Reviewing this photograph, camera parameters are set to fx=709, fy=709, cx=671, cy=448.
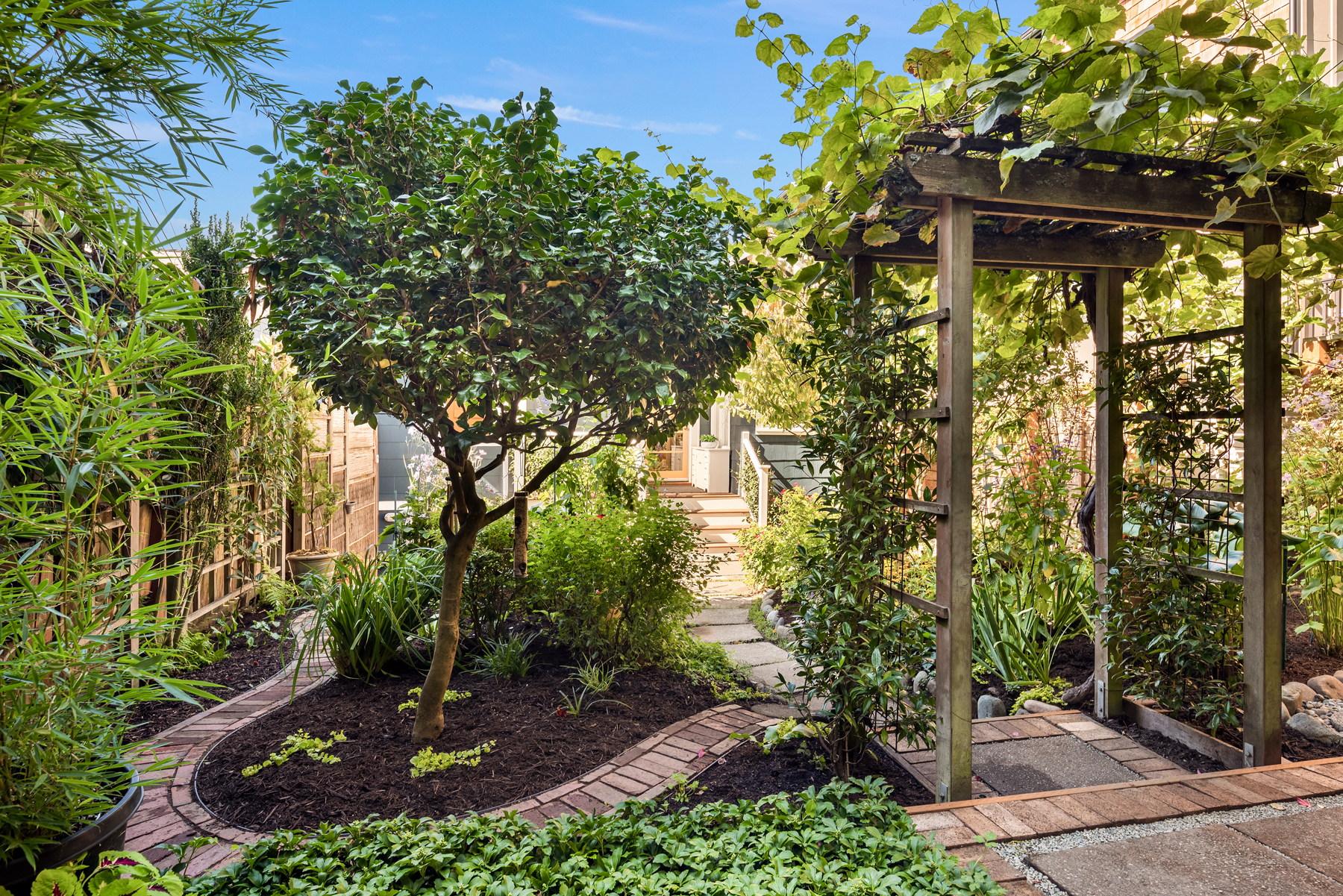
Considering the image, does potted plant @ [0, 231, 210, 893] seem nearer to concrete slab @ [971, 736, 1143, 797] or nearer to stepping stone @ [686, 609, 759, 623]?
concrete slab @ [971, 736, 1143, 797]

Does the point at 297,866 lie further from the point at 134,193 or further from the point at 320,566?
the point at 320,566

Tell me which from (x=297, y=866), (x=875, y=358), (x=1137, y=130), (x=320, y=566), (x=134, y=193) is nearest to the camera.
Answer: (x=134, y=193)

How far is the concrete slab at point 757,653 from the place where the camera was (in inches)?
170

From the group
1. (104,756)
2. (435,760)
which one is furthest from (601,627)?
(104,756)

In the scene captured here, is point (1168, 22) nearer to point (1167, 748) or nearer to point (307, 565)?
Answer: point (1167, 748)

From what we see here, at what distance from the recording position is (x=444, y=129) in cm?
254

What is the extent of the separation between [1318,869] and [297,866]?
8.88 ft

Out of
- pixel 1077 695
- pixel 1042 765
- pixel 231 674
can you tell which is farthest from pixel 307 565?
pixel 1077 695

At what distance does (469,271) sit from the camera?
234cm

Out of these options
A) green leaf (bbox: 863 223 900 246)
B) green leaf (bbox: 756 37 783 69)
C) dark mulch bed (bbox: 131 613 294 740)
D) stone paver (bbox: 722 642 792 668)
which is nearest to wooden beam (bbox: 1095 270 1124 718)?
green leaf (bbox: 863 223 900 246)

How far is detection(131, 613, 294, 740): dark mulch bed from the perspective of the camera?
3137 millimetres

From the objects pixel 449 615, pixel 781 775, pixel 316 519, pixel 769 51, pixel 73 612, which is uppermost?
pixel 769 51

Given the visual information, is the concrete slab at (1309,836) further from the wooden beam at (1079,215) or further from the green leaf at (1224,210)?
the wooden beam at (1079,215)

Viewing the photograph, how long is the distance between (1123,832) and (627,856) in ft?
4.88
